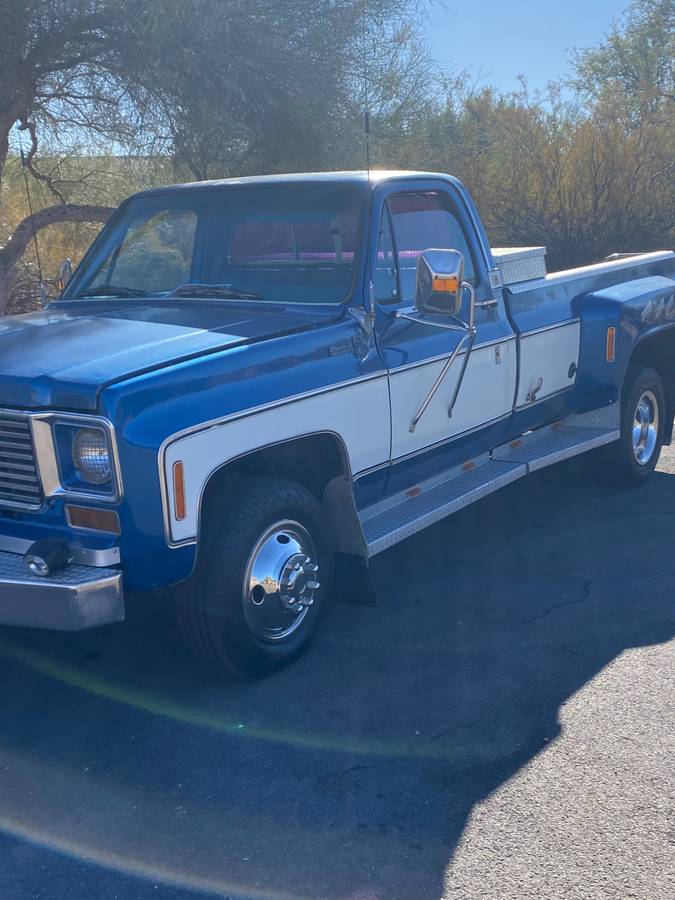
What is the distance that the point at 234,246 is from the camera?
5215 mm

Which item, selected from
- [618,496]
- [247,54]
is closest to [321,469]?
[618,496]

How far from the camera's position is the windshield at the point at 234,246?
16.2ft

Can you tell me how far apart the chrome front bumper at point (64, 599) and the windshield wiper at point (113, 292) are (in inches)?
73.7

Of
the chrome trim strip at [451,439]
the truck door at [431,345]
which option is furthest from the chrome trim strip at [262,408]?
the chrome trim strip at [451,439]

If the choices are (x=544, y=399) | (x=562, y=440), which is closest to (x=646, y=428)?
(x=562, y=440)

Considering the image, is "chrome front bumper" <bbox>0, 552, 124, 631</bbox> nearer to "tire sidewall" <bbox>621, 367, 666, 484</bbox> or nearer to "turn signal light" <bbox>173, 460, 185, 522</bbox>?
"turn signal light" <bbox>173, 460, 185, 522</bbox>

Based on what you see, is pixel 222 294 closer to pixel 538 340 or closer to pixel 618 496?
pixel 538 340

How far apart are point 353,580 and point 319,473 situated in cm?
51

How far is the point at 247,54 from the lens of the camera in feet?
34.9

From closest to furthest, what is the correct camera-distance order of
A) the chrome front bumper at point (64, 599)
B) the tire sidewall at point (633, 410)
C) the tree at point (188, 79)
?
the chrome front bumper at point (64, 599) → the tire sidewall at point (633, 410) → the tree at point (188, 79)

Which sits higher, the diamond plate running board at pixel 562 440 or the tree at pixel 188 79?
the tree at pixel 188 79

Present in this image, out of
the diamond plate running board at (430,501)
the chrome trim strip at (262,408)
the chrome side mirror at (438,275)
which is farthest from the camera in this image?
the diamond plate running board at (430,501)

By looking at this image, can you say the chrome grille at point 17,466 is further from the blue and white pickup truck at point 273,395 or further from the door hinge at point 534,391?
the door hinge at point 534,391

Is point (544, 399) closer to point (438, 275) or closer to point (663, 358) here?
point (663, 358)
